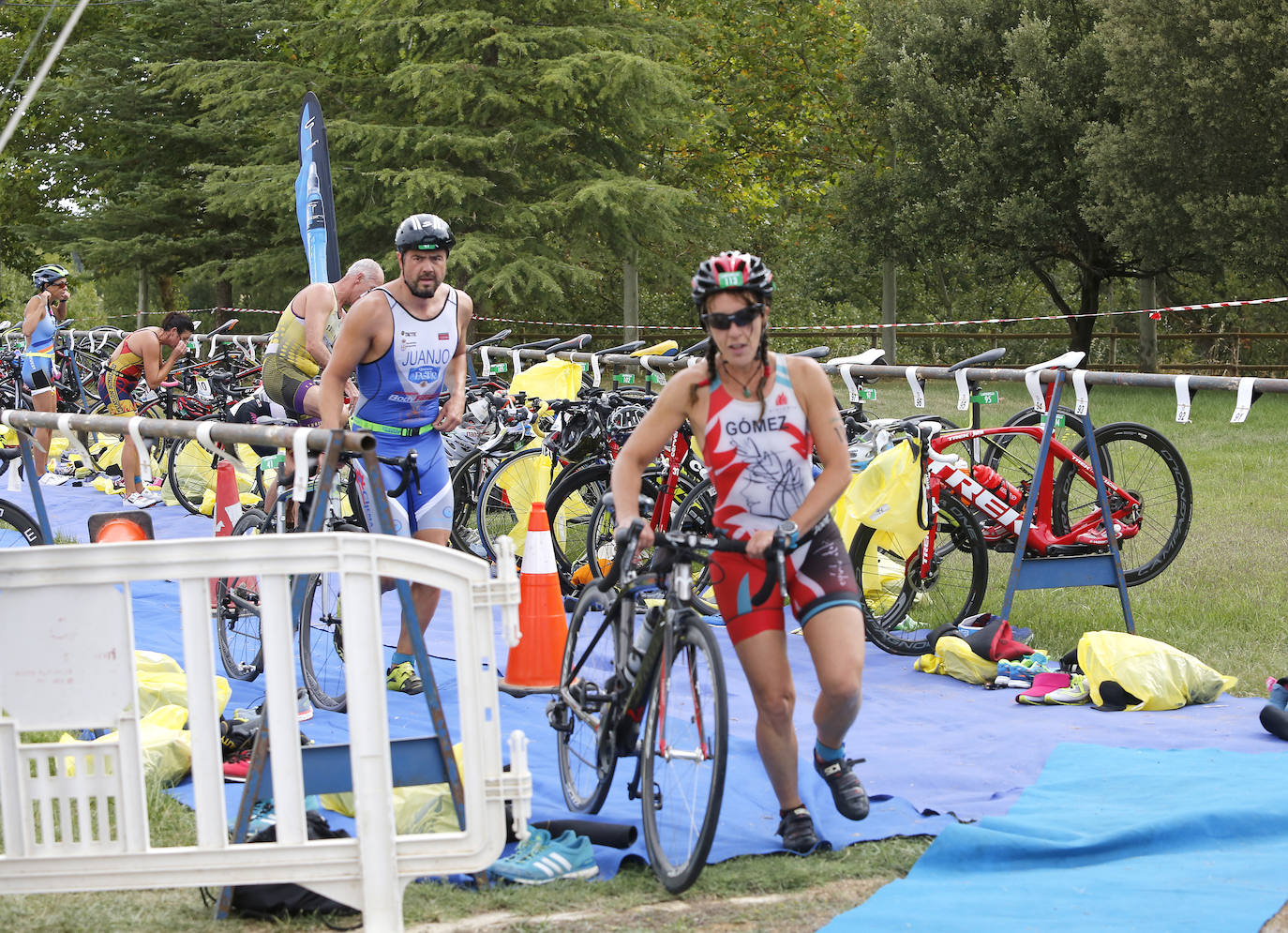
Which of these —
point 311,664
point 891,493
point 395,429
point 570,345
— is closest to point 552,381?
point 570,345

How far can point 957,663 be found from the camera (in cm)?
639

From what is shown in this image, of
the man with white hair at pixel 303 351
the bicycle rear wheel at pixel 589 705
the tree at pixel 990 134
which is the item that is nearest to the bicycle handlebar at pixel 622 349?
the man with white hair at pixel 303 351

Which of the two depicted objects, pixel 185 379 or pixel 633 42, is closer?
pixel 185 379

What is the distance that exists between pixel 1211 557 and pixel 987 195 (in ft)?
63.6

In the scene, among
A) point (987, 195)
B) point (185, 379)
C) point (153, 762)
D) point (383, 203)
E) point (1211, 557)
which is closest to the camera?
point (153, 762)

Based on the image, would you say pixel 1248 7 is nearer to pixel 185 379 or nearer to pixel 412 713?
pixel 185 379

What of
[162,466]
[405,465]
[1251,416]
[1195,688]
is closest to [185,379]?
[162,466]

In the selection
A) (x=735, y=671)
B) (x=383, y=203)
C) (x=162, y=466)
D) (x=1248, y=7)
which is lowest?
(x=735, y=671)

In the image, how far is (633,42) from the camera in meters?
23.1

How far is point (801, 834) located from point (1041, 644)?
10.0 ft

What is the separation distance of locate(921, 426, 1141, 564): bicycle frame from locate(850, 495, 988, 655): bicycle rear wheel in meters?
0.09

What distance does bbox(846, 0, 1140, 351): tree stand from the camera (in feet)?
85.2

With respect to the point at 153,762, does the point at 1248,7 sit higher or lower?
higher

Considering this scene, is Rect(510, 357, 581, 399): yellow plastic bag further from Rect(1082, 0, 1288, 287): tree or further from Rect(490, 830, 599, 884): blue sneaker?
Rect(1082, 0, 1288, 287): tree
